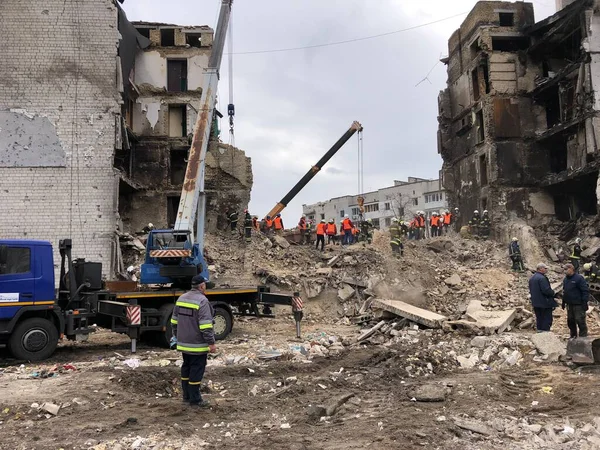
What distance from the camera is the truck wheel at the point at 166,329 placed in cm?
1039

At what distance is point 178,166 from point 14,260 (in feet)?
58.4

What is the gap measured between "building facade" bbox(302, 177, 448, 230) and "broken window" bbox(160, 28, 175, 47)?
39707mm

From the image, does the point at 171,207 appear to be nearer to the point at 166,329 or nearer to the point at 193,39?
the point at 193,39

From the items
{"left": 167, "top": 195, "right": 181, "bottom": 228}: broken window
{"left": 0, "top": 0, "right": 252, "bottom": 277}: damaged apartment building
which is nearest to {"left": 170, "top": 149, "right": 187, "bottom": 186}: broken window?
{"left": 167, "top": 195, "right": 181, "bottom": 228}: broken window

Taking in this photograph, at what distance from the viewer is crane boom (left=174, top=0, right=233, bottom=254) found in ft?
43.9

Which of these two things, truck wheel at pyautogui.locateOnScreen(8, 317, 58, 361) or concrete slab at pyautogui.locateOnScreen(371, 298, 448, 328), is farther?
concrete slab at pyautogui.locateOnScreen(371, 298, 448, 328)

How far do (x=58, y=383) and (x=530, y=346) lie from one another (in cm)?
792

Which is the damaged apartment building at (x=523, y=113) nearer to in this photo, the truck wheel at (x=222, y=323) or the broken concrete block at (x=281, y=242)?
the broken concrete block at (x=281, y=242)

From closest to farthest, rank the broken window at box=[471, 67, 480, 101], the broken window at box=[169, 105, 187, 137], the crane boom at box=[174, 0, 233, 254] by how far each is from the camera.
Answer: the crane boom at box=[174, 0, 233, 254] → the broken window at box=[169, 105, 187, 137] → the broken window at box=[471, 67, 480, 101]

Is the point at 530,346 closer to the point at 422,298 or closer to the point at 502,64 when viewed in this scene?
the point at 422,298

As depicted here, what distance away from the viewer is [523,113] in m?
28.2

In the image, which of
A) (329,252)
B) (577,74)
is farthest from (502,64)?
(329,252)

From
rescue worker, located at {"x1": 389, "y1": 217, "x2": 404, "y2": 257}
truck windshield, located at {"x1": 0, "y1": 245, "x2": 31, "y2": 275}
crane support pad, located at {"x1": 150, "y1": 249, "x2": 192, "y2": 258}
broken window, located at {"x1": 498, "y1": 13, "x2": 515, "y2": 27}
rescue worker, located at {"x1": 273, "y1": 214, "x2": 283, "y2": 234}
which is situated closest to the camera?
truck windshield, located at {"x1": 0, "y1": 245, "x2": 31, "y2": 275}

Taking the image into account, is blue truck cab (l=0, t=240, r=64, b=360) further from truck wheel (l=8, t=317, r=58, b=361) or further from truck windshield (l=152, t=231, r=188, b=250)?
truck windshield (l=152, t=231, r=188, b=250)
